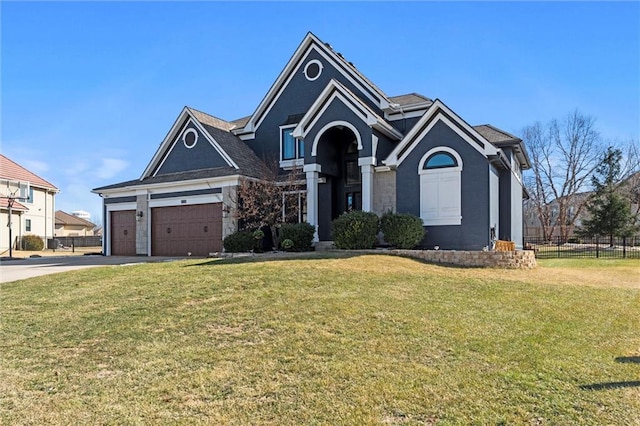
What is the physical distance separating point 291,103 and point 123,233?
37.4 ft

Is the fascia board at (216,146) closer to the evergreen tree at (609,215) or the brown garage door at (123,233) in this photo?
the brown garage door at (123,233)

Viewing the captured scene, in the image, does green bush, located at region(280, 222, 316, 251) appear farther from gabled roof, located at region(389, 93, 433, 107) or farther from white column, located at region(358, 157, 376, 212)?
gabled roof, located at region(389, 93, 433, 107)

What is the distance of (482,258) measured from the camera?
14.7 meters

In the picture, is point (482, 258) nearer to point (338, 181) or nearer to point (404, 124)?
point (404, 124)

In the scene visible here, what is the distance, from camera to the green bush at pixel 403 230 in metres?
16.3

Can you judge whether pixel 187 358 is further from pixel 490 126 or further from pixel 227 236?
pixel 490 126

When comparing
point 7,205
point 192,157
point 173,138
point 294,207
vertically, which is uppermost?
point 173,138

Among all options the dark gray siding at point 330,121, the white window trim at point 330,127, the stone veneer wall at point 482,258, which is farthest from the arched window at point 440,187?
the white window trim at point 330,127

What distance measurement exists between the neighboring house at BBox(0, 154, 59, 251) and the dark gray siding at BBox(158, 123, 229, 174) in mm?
16750

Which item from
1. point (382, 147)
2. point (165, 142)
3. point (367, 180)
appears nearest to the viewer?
point (367, 180)

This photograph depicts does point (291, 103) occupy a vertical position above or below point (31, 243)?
above

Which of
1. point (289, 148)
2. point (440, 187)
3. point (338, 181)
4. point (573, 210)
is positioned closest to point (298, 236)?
point (338, 181)

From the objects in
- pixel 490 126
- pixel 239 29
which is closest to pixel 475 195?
pixel 490 126

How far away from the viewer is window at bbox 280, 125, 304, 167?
22.3 m
